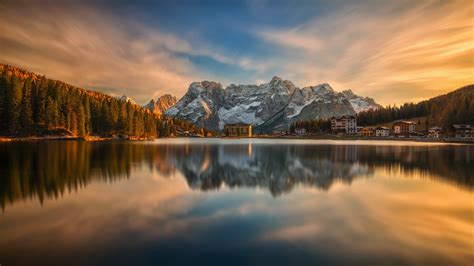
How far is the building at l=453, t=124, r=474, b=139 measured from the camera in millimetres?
156625

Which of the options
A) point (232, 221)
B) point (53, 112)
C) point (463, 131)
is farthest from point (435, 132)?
point (232, 221)

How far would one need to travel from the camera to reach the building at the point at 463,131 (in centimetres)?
15662

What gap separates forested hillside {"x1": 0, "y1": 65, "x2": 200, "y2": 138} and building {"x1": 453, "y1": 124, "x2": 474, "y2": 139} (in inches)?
6972

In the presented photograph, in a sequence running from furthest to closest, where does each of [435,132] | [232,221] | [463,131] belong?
1. [435,132]
2. [463,131]
3. [232,221]

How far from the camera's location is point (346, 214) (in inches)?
643

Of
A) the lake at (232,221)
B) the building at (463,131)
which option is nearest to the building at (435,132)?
the building at (463,131)

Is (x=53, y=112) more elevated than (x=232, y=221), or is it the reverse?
(x=53, y=112)

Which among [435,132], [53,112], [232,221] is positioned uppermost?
[53,112]

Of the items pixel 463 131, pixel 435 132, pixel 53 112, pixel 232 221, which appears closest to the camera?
pixel 232 221

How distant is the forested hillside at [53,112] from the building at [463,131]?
581 ft

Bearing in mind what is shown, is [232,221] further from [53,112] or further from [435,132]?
[435,132]

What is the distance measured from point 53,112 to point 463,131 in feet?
663

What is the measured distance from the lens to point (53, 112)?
10056 centimetres

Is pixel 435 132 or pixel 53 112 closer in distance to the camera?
pixel 53 112
